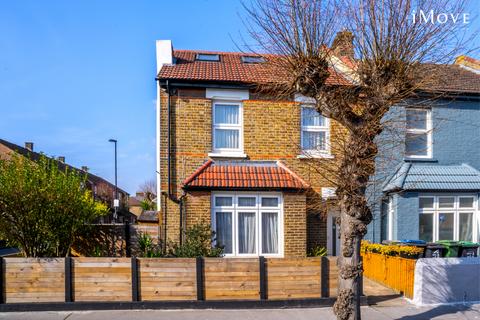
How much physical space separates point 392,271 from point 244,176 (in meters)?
4.38

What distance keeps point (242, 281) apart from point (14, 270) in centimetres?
436

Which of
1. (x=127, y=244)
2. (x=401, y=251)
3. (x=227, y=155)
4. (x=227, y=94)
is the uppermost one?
(x=227, y=94)

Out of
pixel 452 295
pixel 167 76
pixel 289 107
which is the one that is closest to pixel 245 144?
pixel 289 107

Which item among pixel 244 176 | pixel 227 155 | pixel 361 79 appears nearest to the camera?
pixel 361 79

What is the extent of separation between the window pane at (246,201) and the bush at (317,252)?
2196mm

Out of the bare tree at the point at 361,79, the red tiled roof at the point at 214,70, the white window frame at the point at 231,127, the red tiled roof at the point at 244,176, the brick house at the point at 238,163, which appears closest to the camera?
the bare tree at the point at 361,79

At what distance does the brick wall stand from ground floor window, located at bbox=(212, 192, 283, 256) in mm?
456

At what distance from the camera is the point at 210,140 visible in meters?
10.9

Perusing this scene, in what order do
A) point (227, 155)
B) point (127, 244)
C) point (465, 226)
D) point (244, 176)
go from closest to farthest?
point (244, 176)
point (127, 244)
point (227, 155)
point (465, 226)

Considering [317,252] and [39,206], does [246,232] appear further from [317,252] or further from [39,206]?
[39,206]

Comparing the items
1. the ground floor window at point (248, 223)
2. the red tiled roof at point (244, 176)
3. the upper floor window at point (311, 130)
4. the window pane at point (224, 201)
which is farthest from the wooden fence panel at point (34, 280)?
the upper floor window at point (311, 130)

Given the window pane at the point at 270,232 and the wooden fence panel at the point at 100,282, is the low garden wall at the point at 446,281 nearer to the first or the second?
the window pane at the point at 270,232

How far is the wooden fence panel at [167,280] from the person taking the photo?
280 inches

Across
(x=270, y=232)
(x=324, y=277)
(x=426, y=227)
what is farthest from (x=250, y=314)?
(x=426, y=227)
